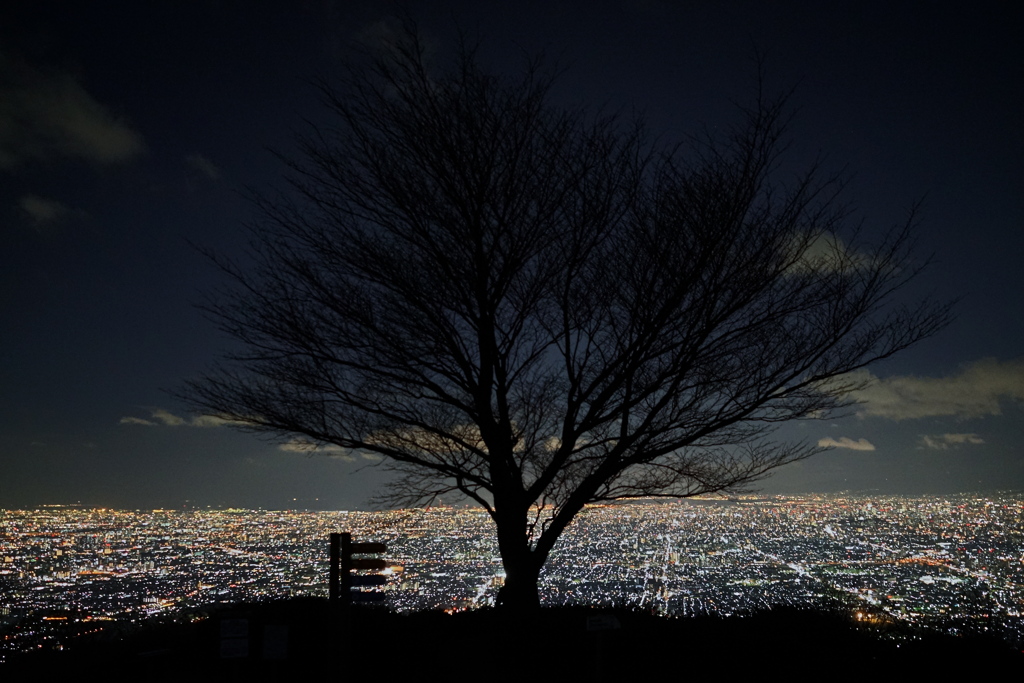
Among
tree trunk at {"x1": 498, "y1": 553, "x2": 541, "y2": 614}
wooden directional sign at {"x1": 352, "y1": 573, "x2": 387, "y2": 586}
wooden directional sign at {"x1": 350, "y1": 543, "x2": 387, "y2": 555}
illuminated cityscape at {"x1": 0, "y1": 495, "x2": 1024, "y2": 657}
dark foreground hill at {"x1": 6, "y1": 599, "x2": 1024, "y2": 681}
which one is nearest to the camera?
wooden directional sign at {"x1": 352, "y1": 573, "x2": 387, "y2": 586}

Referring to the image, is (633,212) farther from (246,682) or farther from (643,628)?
(246,682)

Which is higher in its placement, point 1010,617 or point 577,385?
point 577,385

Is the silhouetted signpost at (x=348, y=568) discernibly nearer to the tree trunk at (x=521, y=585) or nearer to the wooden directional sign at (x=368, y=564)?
the wooden directional sign at (x=368, y=564)

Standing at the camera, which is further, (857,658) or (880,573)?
(880,573)

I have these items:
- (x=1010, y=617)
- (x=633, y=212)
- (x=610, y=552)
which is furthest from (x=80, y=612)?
(x=1010, y=617)

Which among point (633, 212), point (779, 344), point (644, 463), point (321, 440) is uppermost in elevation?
point (633, 212)

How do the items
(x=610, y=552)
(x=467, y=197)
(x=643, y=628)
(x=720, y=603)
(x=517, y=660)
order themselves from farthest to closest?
(x=610, y=552) → (x=720, y=603) → (x=467, y=197) → (x=643, y=628) → (x=517, y=660)

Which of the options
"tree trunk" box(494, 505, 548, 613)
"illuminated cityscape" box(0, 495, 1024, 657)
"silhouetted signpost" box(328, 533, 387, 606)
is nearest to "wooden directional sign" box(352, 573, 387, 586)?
"silhouetted signpost" box(328, 533, 387, 606)

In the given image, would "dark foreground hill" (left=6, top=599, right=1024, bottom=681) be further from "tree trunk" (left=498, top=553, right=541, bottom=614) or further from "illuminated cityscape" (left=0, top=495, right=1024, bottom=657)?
"illuminated cityscape" (left=0, top=495, right=1024, bottom=657)
